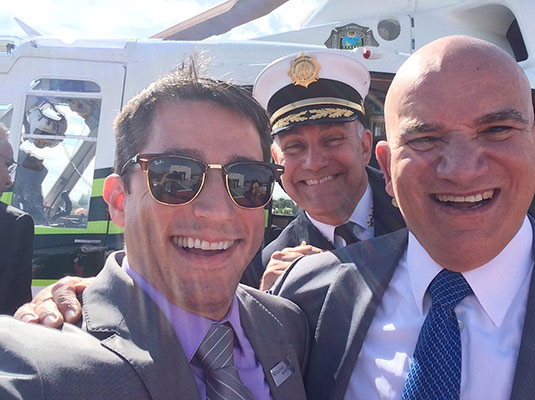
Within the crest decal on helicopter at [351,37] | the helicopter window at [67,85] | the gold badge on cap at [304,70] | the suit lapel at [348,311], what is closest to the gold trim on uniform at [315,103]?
the gold badge on cap at [304,70]

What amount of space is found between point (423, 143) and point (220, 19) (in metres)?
5.33

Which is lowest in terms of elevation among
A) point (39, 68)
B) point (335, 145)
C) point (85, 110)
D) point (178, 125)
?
Result: point (178, 125)

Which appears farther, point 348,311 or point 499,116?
point 348,311

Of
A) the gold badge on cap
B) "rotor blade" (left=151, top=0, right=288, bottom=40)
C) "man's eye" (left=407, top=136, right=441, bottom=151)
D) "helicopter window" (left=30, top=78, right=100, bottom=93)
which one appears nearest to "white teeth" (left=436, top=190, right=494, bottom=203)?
"man's eye" (left=407, top=136, right=441, bottom=151)

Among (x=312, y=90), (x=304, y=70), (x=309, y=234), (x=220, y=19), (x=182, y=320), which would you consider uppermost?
(x=220, y=19)

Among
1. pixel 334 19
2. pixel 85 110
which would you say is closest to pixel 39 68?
pixel 85 110

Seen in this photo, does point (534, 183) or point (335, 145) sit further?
point (335, 145)

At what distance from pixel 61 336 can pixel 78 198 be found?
10.6 feet

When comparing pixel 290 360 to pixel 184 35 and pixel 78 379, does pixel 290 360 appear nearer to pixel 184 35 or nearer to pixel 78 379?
pixel 78 379

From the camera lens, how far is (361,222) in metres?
2.45

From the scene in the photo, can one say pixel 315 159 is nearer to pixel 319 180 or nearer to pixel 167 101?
pixel 319 180

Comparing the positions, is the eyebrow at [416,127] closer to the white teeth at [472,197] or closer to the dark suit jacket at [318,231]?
the white teeth at [472,197]

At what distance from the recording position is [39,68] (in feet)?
14.0

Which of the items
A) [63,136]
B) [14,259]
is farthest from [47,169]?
[14,259]
